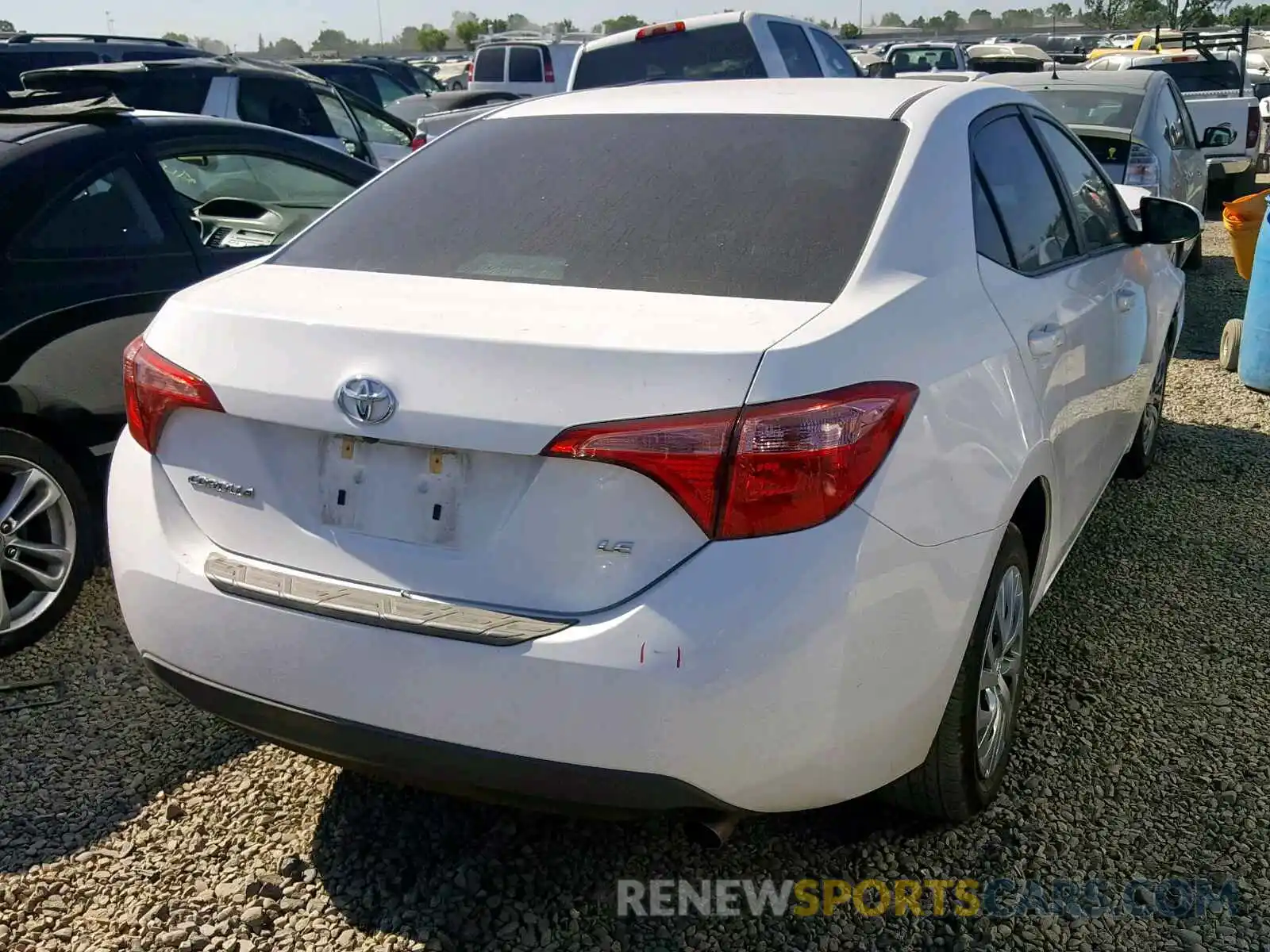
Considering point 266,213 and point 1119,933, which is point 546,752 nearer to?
point 1119,933

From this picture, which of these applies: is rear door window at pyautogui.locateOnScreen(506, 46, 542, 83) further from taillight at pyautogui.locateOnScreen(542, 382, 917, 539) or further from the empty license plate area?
taillight at pyautogui.locateOnScreen(542, 382, 917, 539)

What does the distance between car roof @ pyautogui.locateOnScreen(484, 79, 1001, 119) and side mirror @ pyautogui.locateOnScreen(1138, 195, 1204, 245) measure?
1010 mm

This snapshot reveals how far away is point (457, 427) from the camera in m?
2.07

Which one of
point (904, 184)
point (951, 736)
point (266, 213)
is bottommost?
point (951, 736)

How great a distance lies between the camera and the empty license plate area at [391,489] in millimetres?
2139

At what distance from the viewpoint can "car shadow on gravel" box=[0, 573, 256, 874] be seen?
285 centimetres

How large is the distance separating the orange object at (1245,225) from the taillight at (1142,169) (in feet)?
1.77

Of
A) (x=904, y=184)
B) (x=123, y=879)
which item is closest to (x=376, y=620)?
(x=123, y=879)

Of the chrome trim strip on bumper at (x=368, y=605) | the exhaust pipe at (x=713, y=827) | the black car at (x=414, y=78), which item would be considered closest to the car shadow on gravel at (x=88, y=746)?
the chrome trim strip on bumper at (x=368, y=605)

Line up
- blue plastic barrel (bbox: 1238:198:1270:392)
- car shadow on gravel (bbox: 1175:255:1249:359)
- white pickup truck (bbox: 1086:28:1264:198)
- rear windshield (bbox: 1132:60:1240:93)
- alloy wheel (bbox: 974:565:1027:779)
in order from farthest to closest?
rear windshield (bbox: 1132:60:1240:93)
white pickup truck (bbox: 1086:28:1264:198)
car shadow on gravel (bbox: 1175:255:1249:359)
blue plastic barrel (bbox: 1238:198:1270:392)
alloy wheel (bbox: 974:565:1027:779)

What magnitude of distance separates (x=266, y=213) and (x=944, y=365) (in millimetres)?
3321

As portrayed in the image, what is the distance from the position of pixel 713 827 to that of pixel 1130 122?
742cm

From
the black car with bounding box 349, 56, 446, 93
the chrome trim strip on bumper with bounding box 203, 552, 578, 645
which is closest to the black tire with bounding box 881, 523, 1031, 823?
the chrome trim strip on bumper with bounding box 203, 552, 578, 645

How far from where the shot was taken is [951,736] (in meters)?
2.54
